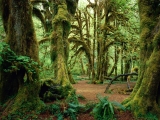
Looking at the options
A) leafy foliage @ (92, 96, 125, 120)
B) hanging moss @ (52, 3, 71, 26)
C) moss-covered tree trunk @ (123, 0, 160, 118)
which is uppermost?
hanging moss @ (52, 3, 71, 26)

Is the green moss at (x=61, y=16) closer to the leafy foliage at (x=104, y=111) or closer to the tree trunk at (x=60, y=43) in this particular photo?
the tree trunk at (x=60, y=43)

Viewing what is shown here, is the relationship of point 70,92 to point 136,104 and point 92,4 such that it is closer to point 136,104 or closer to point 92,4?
point 136,104

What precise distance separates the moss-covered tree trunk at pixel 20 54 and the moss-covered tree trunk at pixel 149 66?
3621 millimetres

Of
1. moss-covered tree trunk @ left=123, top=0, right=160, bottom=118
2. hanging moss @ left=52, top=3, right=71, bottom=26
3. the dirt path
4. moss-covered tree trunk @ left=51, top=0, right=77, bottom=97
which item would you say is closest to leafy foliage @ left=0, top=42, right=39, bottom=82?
moss-covered tree trunk @ left=51, top=0, right=77, bottom=97

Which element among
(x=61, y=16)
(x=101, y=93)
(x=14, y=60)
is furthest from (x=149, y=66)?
(x=61, y=16)

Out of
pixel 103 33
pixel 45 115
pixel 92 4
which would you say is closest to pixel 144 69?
pixel 45 115

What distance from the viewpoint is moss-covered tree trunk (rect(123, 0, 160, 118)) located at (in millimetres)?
6680

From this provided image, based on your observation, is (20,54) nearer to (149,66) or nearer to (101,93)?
(149,66)

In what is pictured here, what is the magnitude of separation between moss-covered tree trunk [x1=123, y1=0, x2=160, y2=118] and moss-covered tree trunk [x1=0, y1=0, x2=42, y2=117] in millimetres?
3621

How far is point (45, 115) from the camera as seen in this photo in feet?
22.6

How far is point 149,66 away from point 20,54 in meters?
4.72

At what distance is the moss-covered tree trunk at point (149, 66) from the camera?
6.68 meters

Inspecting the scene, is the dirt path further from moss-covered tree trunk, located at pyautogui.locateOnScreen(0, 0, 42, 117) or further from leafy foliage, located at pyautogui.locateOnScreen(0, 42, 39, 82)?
leafy foliage, located at pyautogui.locateOnScreen(0, 42, 39, 82)

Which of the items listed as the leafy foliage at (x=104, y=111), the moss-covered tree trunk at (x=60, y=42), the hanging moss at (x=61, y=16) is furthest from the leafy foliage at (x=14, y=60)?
the hanging moss at (x=61, y=16)
